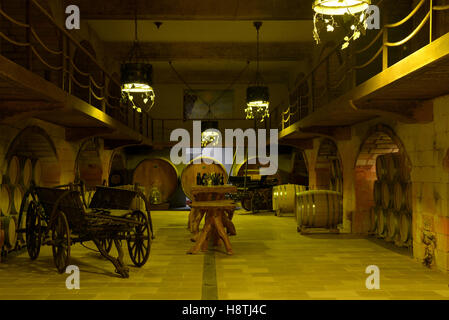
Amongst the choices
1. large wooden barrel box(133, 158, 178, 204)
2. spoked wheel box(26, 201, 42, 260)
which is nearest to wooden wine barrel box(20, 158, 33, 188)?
spoked wheel box(26, 201, 42, 260)

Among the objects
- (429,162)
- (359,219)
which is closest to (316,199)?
(359,219)

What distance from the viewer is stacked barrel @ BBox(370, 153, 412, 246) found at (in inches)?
246

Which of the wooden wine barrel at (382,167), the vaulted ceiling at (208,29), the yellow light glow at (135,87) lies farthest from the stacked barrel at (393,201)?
the yellow light glow at (135,87)

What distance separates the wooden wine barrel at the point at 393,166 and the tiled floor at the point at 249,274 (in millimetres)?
1102

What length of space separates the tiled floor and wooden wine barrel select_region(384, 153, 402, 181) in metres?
1.10

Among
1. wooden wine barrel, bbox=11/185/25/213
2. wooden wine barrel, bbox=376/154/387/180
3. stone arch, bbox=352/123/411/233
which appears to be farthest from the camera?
stone arch, bbox=352/123/411/233

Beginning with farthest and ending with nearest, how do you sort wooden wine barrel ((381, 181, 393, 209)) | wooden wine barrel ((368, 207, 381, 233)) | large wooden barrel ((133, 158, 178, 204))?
large wooden barrel ((133, 158, 178, 204)) → wooden wine barrel ((368, 207, 381, 233)) → wooden wine barrel ((381, 181, 393, 209))

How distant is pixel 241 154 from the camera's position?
1411 centimetres

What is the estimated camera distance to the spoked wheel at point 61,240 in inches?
180

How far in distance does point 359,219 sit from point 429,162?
2.81m

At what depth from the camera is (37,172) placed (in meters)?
7.06

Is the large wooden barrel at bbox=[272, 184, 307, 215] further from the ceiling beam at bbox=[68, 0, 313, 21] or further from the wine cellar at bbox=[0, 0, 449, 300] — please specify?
the ceiling beam at bbox=[68, 0, 313, 21]

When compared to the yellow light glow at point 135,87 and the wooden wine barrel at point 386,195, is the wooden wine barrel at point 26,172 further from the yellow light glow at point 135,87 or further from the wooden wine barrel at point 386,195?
the wooden wine barrel at point 386,195

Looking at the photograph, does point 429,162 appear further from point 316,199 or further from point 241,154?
point 241,154
